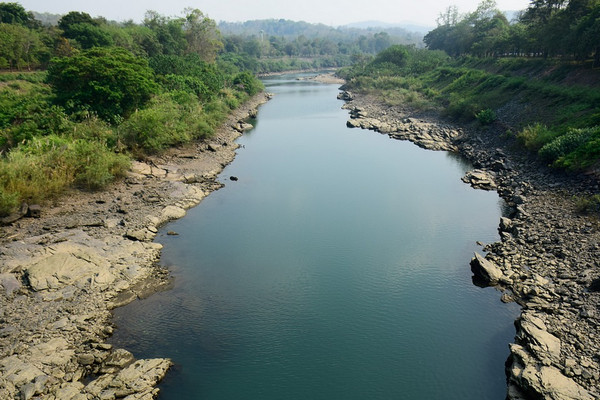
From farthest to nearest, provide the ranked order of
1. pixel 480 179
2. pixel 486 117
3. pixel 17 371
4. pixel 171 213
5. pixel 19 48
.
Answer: pixel 19 48
pixel 486 117
pixel 480 179
pixel 171 213
pixel 17 371

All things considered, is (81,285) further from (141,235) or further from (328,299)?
(328,299)

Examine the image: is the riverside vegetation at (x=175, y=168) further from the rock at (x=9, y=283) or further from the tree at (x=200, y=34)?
the tree at (x=200, y=34)

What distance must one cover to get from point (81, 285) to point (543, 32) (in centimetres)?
4141

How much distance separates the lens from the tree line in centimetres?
2883

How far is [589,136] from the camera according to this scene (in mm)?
19953

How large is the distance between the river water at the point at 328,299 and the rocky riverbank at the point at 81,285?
63 centimetres

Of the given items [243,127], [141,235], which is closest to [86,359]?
[141,235]

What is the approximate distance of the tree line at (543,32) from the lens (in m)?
28.8

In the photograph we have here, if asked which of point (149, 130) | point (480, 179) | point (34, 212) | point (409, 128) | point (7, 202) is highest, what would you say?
point (149, 130)

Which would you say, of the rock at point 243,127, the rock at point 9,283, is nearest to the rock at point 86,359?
the rock at point 9,283

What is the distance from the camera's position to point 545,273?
42.8 ft

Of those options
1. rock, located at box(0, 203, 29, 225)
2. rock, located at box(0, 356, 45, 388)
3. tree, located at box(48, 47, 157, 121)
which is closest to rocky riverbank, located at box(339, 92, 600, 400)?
rock, located at box(0, 356, 45, 388)

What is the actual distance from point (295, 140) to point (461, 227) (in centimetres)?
2003

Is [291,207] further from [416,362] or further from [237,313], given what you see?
[416,362]
